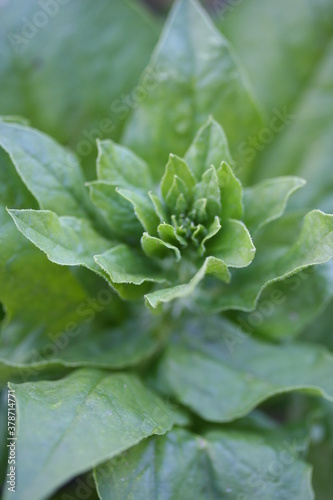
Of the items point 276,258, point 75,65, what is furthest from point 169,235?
point 75,65

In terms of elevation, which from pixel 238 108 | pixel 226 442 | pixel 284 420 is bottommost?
pixel 284 420

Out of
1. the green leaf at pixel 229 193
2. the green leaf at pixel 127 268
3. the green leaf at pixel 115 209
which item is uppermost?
the green leaf at pixel 229 193

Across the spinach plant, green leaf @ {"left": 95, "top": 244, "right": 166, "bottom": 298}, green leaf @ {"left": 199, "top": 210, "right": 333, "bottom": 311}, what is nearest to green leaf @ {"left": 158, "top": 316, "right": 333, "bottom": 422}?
the spinach plant

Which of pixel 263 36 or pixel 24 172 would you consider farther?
pixel 263 36

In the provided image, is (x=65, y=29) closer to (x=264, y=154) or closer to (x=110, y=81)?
(x=110, y=81)

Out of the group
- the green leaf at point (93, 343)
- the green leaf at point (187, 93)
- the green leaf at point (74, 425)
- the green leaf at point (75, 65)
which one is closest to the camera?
the green leaf at point (74, 425)

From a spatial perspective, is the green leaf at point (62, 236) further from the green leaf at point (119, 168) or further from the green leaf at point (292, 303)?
the green leaf at point (292, 303)

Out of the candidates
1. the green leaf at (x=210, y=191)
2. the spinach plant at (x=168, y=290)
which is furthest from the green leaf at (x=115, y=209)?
the green leaf at (x=210, y=191)

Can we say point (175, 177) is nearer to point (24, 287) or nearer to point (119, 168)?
point (119, 168)

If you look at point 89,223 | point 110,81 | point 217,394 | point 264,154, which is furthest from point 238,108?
point 217,394
